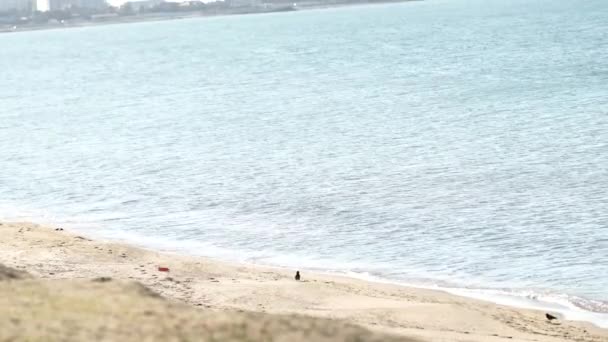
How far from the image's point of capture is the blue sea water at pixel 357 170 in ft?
78.3

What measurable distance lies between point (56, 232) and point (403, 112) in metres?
27.5

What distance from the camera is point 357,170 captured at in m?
35.3

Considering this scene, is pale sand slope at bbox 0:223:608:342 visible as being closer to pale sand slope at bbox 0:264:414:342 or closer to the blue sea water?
the blue sea water

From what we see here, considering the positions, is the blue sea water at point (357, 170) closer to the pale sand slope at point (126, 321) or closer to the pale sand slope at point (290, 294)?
the pale sand slope at point (290, 294)

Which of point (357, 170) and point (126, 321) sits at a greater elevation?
point (126, 321)

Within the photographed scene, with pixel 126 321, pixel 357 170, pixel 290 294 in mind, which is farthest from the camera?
pixel 357 170

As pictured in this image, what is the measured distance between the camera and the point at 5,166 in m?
41.7

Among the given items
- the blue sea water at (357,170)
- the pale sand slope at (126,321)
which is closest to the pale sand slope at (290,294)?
the blue sea water at (357,170)

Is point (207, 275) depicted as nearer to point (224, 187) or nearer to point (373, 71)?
point (224, 187)

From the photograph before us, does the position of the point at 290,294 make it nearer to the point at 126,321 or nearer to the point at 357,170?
the point at 126,321

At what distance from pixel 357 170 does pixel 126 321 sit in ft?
79.2

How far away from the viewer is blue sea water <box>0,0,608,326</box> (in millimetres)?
23875

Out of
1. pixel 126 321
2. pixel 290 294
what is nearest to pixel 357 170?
pixel 290 294

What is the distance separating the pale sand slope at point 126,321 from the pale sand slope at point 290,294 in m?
5.05
